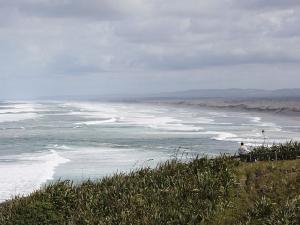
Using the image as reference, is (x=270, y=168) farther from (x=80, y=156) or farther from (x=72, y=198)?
(x=80, y=156)

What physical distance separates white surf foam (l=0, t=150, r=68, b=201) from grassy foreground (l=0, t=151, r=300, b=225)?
9364 mm

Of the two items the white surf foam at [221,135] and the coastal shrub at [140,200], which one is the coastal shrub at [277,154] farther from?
the white surf foam at [221,135]

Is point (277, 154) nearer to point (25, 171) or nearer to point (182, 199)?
point (182, 199)

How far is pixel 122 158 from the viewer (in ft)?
154

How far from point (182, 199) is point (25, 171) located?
927 inches

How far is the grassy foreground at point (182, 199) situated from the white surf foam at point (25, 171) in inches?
369

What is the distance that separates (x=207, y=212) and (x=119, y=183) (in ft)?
15.6

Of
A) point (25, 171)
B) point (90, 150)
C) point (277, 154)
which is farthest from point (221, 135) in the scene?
point (277, 154)

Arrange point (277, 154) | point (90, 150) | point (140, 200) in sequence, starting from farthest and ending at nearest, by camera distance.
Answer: point (90, 150) < point (277, 154) < point (140, 200)

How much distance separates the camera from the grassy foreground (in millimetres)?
19812

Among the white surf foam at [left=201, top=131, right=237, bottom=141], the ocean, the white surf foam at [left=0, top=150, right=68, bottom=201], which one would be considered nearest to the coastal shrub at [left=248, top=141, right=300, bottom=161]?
the ocean

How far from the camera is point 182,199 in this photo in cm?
2072

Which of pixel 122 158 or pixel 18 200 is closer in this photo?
pixel 18 200

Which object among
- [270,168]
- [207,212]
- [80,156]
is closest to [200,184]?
[207,212]
